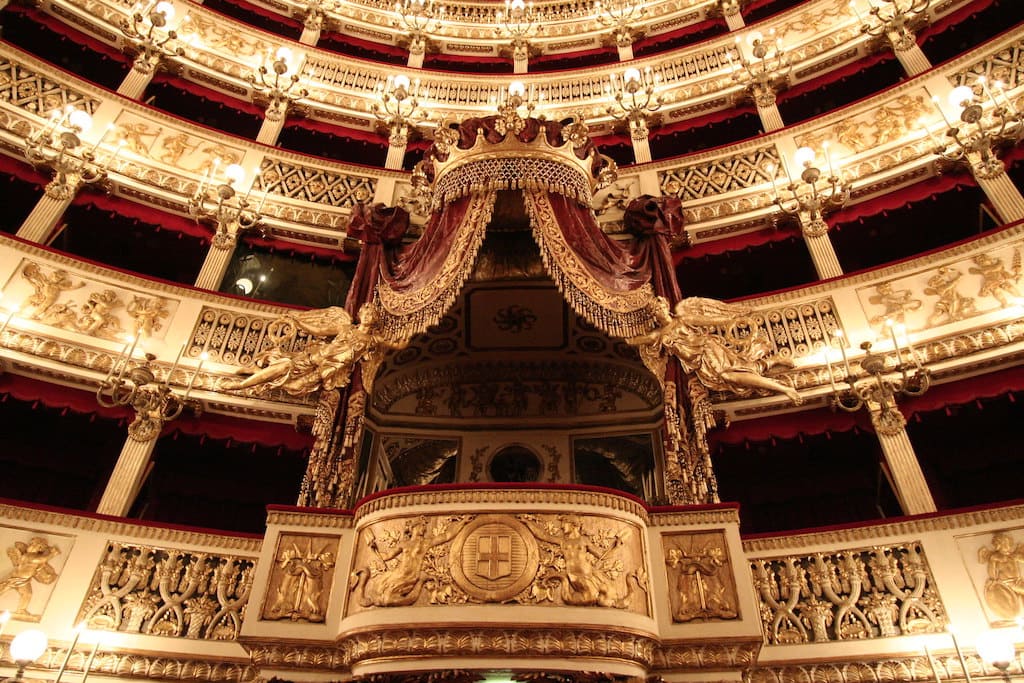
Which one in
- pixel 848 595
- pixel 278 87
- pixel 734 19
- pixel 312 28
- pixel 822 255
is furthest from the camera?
pixel 312 28

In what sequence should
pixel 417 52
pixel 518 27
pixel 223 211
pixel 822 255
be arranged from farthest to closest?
pixel 518 27 < pixel 417 52 < pixel 223 211 < pixel 822 255

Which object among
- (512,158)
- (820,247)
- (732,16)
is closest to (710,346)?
(512,158)

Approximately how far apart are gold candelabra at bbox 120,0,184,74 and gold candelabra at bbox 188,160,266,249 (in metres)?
2.88

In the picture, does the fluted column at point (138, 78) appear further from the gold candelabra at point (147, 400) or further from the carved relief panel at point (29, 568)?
the carved relief panel at point (29, 568)

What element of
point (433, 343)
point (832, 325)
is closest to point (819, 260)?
point (832, 325)

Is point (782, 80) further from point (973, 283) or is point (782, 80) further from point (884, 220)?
point (973, 283)

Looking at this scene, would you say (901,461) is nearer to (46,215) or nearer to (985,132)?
(985,132)

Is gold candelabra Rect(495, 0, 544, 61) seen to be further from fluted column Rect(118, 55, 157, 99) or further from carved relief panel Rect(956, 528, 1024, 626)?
carved relief panel Rect(956, 528, 1024, 626)

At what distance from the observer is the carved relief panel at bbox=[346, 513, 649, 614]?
15.1ft

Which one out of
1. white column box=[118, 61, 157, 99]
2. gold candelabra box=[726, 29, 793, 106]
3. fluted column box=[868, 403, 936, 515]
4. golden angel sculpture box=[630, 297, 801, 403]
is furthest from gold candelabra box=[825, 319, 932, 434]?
white column box=[118, 61, 157, 99]

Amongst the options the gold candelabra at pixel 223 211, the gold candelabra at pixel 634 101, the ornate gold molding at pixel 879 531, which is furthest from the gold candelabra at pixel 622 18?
the ornate gold molding at pixel 879 531

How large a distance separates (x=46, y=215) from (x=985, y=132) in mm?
12156

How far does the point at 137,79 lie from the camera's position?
10.6 m

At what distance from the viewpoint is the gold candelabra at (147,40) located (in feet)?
34.7
